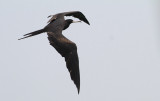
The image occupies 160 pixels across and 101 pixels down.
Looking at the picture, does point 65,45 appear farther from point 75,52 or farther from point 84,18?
point 84,18

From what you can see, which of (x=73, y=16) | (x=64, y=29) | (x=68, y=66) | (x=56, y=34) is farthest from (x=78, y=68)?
(x=73, y=16)

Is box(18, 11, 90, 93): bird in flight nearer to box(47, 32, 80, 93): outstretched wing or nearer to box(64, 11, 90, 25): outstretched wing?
box(47, 32, 80, 93): outstretched wing

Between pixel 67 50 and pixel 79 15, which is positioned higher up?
pixel 79 15

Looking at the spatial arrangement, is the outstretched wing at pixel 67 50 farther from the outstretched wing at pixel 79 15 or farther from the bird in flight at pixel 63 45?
the outstretched wing at pixel 79 15

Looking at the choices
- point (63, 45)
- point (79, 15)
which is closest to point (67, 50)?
point (63, 45)

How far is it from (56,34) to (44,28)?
834 mm

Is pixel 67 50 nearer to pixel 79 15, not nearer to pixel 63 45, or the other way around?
pixel 63 45

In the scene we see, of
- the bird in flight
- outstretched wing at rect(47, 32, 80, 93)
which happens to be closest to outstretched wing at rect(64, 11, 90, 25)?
the bird in flight

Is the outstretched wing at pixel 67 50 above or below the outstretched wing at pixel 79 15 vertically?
below

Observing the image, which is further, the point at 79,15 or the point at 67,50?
the point at 79,15

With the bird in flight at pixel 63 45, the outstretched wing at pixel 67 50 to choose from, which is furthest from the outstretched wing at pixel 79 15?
the outstretched wing at pixel 67 50

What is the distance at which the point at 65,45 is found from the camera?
A: 67.9 ft

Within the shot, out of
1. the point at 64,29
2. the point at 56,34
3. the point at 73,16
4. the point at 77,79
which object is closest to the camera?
the point at 77,79

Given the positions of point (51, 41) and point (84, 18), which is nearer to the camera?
point (51, 41)
